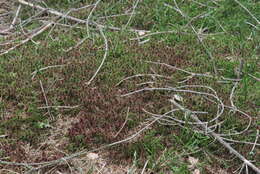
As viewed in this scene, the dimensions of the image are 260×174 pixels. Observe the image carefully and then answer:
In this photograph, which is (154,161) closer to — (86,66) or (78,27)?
(86,66)

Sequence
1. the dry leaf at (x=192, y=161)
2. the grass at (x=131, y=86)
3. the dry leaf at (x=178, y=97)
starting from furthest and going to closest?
the dry leaf at (x=178, y=97) → the grass at (x=131, y=86) → the dry leaf at (x=192, y=161)

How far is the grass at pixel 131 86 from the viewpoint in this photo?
3.30 meters

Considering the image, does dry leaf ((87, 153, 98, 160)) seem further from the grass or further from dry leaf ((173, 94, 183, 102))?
dry leaf ((173, 94, 183, 102))

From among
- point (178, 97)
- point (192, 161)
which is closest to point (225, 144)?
point (192, 161)

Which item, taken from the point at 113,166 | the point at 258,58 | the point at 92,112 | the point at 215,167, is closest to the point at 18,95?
the point at 92,112

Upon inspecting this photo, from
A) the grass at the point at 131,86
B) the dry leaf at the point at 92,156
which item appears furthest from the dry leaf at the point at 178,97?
the dry leaf at the point at 92,156

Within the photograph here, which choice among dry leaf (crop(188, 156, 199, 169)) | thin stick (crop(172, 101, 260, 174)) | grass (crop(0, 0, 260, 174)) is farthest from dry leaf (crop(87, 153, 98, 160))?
thin stick (crop(172, 101, 260, 174))

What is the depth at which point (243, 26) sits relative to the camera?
17.0 feet

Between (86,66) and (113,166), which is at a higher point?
(86,66)

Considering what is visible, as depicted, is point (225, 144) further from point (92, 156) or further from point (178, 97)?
point (92, 156)

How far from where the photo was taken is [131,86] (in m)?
4.03

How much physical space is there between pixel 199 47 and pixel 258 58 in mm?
690

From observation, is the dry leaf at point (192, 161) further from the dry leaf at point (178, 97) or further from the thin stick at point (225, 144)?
the dry leaf at point (178, 97)

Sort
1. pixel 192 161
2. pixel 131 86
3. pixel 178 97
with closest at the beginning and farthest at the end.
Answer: pixel 192 161
pixel 178 97
pixel 131 86
